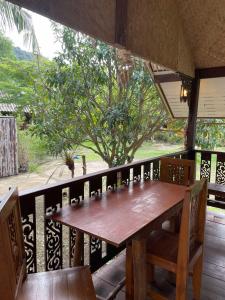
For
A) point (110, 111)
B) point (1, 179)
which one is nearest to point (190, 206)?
point (110, 111)

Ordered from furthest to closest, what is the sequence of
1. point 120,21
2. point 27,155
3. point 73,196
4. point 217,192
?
point 27,155
point 217,192
point 120,21
point 73,196

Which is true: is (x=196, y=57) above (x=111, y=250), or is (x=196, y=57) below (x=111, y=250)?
above

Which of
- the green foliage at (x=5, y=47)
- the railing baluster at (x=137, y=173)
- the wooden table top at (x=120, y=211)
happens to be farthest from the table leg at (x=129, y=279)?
the green foliage at (x=5, y=47)

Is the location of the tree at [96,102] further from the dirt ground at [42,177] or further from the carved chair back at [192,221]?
the carved chair back at [192,221]

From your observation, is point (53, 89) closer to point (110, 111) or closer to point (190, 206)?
point (110, 111)

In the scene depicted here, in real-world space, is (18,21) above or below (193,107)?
above

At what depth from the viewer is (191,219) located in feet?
5.20


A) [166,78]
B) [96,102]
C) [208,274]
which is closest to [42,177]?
[96,102]

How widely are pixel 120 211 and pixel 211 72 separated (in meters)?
3.07

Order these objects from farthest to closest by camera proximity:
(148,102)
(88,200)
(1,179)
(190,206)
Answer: (1,179) → (148,102) → (88,200) → (190,206)

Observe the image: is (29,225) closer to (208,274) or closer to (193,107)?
(208,274)

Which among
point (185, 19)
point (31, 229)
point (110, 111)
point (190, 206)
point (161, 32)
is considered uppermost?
point (185, 19)

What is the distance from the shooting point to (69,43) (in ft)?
15.7

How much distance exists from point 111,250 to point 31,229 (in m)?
0.99
